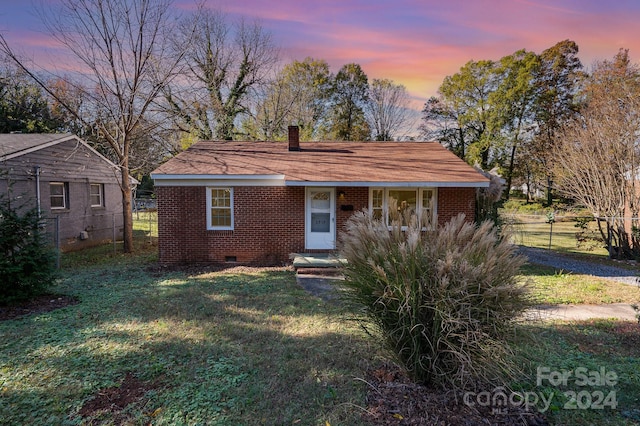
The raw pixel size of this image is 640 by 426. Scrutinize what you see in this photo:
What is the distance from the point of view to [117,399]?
310 centimetres

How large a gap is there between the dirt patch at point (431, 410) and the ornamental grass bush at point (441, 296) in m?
0.12

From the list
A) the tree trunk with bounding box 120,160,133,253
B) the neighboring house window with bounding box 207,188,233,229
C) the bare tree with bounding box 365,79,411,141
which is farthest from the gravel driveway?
the bare tree with bounding box 365,79,411,141

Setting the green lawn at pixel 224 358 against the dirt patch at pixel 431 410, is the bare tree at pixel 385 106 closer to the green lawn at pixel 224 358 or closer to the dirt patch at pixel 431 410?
Result: the green lawn at pixel 224 358

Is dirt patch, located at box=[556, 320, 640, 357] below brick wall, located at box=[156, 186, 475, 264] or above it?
below

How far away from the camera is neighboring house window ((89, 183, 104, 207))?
14.8 meters

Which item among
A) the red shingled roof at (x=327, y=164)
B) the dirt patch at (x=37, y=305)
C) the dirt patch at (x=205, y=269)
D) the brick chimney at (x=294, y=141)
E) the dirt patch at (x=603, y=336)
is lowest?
the dirt patch at (x=205, y=269)

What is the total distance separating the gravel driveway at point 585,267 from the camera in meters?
8.67

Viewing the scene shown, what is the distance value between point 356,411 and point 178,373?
1.98 meters

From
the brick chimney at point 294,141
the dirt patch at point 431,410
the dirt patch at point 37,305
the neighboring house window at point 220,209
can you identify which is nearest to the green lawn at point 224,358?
the dirt patch at point 431,410

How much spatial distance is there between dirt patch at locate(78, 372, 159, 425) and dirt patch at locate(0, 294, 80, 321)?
142 inches

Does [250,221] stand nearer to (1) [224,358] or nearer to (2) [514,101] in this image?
(1) [224,358]

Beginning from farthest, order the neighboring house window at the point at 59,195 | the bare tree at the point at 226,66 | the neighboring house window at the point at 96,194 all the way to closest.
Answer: the bare tree at the point at 226,66
the neighboring house window at the point at 96,194
the neighboring house window at the point at 59,195

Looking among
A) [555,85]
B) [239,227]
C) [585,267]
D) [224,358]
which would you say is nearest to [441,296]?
[224,358]

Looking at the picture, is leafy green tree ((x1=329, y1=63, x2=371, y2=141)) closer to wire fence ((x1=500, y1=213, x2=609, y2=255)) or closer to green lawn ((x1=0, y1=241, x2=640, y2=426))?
wire fence ((x1=500, y1=213, x2=609, y2=255))
